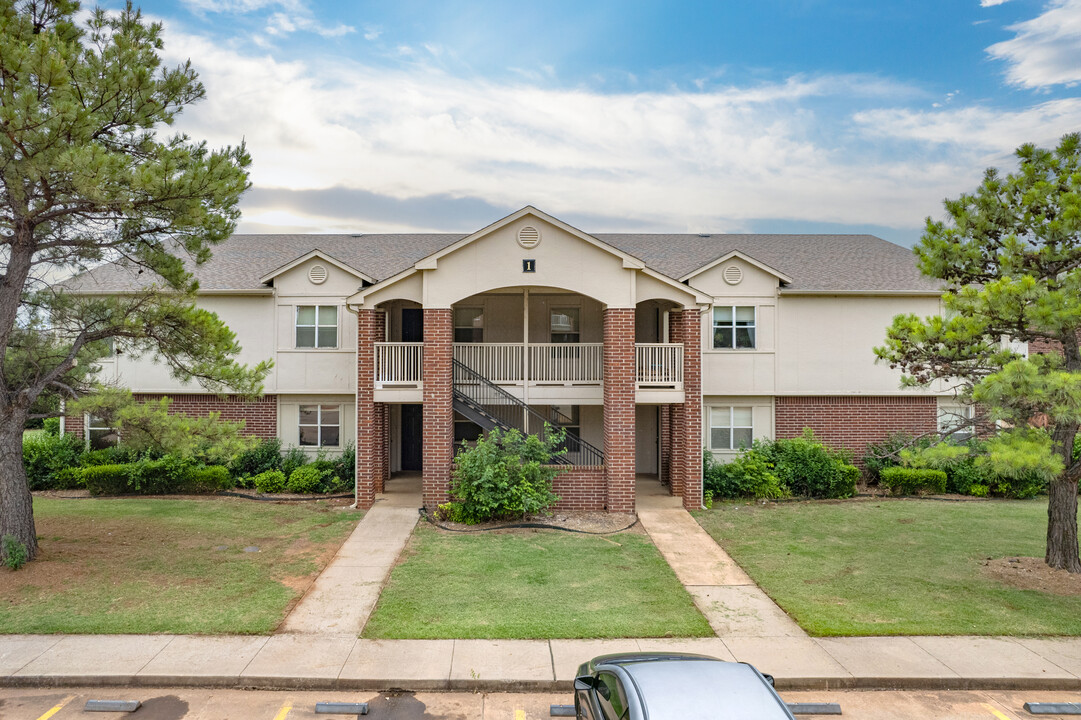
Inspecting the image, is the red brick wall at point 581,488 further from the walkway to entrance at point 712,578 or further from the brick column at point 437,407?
the brick column at point 437,407

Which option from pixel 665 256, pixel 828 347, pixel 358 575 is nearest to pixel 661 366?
pixel 828 347

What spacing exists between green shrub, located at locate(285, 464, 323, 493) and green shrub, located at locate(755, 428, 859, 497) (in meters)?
12.5

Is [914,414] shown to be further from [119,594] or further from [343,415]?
[119,594]

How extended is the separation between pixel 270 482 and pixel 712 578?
40.5 feet

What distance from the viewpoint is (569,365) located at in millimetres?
16797

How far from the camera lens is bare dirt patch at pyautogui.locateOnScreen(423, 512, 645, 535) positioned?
45.9ft

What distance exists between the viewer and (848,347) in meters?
18.8

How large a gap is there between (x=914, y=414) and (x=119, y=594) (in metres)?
20.4

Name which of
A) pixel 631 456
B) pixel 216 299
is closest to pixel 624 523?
pixel 631 456

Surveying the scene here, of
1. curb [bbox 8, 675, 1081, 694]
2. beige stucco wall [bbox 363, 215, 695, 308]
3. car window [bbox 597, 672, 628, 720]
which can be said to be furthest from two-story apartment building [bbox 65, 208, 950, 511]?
car window [bbox 597, 672, 628, 720]

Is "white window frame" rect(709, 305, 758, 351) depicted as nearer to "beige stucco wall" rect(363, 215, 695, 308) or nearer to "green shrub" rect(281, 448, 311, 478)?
"beige stucco wall" rect(363, 215, 695, 308)

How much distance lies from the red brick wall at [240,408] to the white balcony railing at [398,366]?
507 cm

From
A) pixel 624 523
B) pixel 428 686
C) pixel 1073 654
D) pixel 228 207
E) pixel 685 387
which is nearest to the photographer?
pixel 428 686

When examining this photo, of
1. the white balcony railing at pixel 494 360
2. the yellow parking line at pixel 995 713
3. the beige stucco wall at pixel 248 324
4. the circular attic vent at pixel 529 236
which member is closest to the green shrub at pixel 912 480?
the white balcony railing at pixel 494 360
